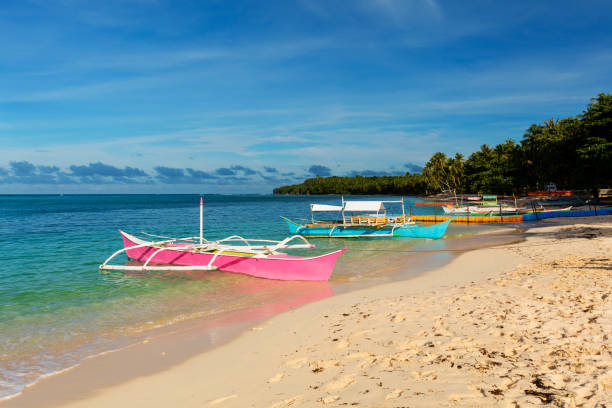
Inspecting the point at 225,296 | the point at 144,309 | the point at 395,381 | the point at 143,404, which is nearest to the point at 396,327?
the point at 395,381

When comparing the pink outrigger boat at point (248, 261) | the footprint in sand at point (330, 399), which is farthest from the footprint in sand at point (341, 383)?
the pink outrigger boat at point (248, 261)

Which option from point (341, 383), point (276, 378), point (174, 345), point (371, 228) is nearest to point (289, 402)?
point (341, 383)

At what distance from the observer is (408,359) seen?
5.18m

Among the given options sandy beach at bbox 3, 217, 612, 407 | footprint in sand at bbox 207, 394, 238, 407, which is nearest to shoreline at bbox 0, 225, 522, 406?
sandy beach at bbox 3, 217, 612, 407

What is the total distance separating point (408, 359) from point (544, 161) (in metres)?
62.6

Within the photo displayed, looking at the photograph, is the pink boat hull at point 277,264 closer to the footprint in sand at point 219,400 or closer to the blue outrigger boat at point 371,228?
the footprint in sand at point 219,400

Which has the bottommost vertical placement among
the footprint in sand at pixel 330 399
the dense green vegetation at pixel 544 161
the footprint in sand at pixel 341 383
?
the footprint in sand at pixel 341 383

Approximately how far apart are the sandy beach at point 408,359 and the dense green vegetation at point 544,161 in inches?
1457

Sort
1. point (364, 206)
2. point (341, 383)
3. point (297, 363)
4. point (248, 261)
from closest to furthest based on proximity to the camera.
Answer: point (341, 383) → point (297, 363) → point (248, 261) → point (364, 206)

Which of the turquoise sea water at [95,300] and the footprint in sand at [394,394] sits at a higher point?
the footprint in sand at [394,394]

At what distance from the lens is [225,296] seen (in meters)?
11.3

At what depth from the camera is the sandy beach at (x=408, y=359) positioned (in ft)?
13.6

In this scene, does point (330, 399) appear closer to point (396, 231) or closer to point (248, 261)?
point (248, 261)

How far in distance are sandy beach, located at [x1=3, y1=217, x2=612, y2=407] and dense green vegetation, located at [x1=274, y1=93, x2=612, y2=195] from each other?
3701 centimetres
